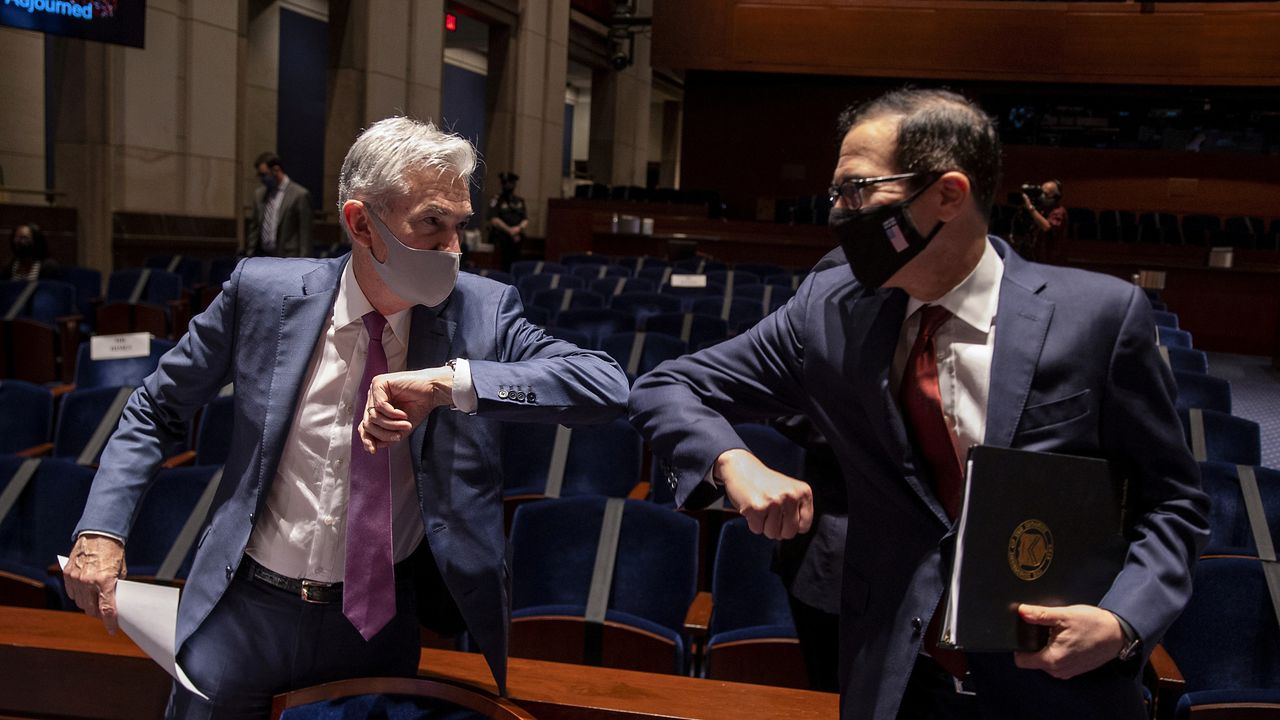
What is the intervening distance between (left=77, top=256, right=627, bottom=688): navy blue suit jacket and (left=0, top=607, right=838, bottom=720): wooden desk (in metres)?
0.35

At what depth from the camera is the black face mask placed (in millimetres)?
1292

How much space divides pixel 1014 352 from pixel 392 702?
104 cm

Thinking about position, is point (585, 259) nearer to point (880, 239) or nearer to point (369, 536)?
point (369, 536)

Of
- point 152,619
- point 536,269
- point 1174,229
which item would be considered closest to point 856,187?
point 152,619

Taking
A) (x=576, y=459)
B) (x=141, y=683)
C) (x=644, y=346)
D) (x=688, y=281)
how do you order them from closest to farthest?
(x=141, y=683)
(x=576, y=459)
(x=644, y=346)
(x=688, y=281)

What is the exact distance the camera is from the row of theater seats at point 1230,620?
100 inches

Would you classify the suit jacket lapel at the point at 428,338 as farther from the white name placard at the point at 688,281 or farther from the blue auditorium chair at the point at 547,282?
the white name placard at the point at 688,281

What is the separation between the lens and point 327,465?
5.37ft

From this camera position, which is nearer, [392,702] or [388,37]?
[392,702]

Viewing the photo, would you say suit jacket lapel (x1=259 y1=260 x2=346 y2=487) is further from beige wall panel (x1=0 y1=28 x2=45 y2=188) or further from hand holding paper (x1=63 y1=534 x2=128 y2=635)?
beige wall panel (x1=0 y1=28 x2=45 y2=188)

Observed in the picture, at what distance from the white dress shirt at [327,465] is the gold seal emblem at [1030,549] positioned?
961mm

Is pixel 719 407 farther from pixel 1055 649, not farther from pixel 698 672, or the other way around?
pixel 698 672

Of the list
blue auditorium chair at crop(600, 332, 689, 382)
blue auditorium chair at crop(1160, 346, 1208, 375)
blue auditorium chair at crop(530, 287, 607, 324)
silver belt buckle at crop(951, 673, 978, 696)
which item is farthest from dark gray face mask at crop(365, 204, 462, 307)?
blue auditorium chair at crop(530, 287, 607, 324)

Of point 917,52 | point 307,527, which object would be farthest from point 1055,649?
point 917,52
